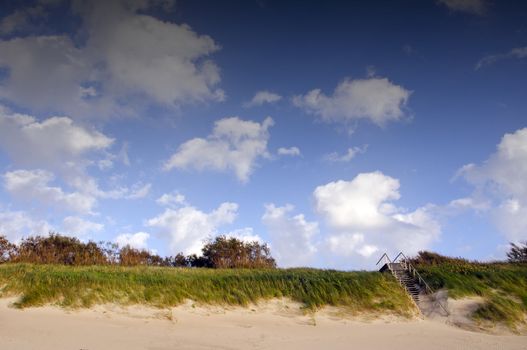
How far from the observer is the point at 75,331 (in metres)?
18.8

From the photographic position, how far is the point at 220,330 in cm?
2027

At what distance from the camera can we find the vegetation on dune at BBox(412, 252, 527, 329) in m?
23.0

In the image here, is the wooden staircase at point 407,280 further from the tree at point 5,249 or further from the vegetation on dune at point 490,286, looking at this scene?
the tree at point 5,249

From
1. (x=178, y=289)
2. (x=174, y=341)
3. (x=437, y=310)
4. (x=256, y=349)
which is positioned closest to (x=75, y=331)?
(x=174, y=341)

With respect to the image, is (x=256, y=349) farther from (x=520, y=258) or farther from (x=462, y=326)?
(x=520, y=258)

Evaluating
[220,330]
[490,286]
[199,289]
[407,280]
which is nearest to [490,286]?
[490,286]

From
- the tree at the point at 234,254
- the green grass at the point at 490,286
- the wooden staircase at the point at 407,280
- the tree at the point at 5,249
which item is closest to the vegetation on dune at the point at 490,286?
the green grass at the point at 490,286

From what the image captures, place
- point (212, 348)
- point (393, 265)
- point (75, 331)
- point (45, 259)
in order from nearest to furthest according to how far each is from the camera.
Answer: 1. point (212, 348)
2. point (75, 331)
3. point (393, 265)
4. point (45, 259)

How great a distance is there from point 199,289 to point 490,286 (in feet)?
63.8

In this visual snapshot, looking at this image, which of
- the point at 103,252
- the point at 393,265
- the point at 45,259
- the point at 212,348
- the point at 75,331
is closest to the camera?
the point at 212,348

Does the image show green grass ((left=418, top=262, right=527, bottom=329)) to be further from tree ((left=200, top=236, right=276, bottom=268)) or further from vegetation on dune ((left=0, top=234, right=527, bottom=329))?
tree ((left=200, top=236, right=276, bottom=268))

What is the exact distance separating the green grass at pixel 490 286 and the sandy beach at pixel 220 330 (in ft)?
6.95

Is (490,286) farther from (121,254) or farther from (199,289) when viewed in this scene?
(121,254)

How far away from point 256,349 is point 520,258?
33391mm
